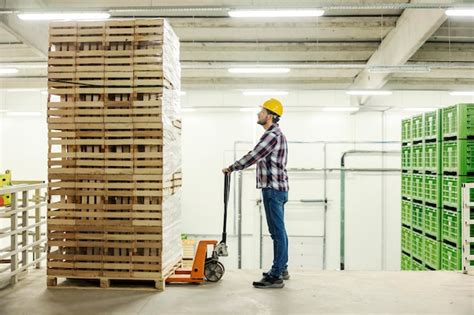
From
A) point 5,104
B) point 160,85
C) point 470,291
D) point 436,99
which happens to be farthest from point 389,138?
point 5,104

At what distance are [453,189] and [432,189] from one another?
940mm

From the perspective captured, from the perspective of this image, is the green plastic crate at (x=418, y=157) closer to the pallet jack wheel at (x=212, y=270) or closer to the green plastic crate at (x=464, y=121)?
the green plastic crate at (x=464, y=121)

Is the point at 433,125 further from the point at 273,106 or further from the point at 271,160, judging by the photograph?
the point at 271,160

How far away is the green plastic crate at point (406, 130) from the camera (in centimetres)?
1146

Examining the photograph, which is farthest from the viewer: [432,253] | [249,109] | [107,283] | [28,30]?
[249,109]

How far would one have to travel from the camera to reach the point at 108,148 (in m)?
5.99

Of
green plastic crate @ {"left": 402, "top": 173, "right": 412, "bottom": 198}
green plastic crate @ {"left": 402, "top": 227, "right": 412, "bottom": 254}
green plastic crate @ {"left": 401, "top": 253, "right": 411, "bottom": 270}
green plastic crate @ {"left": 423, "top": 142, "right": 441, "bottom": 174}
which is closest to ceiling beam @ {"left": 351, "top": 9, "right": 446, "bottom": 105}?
green plastic crate @ {"left": 423, "top": 142, "right": 441, "bottom": 174}

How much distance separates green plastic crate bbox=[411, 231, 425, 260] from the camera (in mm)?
10414

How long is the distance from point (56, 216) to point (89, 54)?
2121mm

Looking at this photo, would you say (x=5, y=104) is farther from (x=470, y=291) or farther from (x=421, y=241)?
(x=470, y=291)

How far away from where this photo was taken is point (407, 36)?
11.2 m

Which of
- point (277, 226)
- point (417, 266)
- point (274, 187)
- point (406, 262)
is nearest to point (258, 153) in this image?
point (274, 187)

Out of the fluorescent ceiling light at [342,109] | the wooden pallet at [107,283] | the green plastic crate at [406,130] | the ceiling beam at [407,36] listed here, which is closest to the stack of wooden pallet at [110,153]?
the wooden pallet at [107,283]

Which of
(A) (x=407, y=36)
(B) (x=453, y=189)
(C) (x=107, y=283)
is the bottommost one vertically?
(C) (x=107, y=283)
